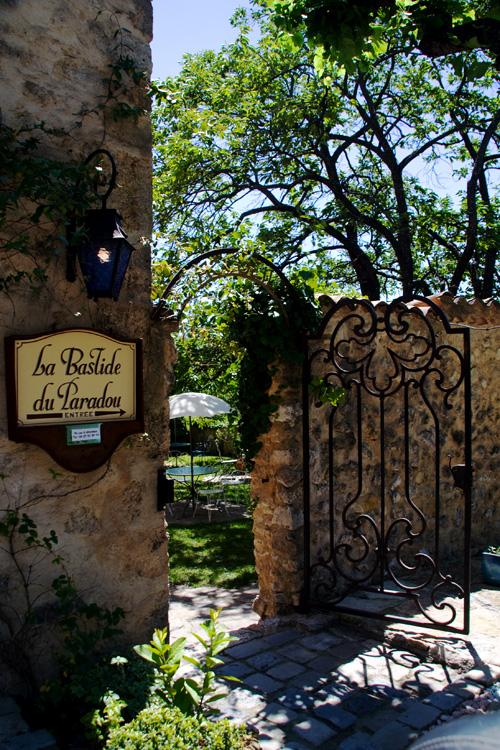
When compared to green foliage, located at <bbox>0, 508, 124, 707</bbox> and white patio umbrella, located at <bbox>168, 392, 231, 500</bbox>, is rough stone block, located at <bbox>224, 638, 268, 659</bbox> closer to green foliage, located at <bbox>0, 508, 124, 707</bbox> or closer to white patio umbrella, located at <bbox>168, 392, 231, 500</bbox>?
green foliage, located at <bbox>0, 508, 124, 707</bbox>

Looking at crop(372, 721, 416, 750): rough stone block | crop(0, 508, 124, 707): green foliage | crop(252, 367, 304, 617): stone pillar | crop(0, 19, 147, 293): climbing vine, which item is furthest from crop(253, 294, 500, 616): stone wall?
crop(0, 19, 147, 293): climbing vine

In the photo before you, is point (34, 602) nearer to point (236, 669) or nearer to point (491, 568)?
point (236, 669)

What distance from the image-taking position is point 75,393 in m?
2.87

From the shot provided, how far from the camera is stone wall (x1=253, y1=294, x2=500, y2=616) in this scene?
455cm

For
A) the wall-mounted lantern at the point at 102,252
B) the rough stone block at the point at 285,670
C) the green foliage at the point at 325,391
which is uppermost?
the wall-mounted lantern at the point at 102,252

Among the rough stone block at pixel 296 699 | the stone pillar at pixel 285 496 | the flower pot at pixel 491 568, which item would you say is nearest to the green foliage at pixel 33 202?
the stone pillar at pixel 285 496

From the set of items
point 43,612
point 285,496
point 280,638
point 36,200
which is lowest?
point 280,638

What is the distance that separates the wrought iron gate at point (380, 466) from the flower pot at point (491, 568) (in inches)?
9.3

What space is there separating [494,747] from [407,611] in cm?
332

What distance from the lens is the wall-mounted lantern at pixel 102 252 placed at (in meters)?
2.78

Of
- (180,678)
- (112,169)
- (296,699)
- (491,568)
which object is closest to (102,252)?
(112,169)

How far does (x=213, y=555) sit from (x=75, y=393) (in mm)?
5123

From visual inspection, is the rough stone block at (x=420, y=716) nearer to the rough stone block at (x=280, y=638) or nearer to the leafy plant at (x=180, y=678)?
the leafy plant at (x=180, y=678)

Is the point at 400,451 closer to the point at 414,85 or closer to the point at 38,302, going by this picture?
the point at 38,302
